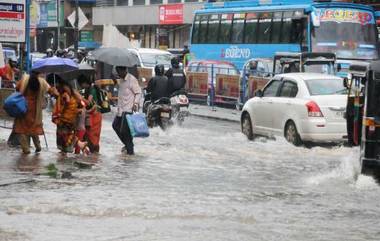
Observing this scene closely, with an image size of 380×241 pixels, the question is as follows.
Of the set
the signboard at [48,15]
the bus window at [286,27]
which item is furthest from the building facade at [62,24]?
the bus window at [286,27]

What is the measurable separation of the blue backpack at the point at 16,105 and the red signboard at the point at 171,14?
1746 inches

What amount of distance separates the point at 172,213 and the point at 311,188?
3.02 metres

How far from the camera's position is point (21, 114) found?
553 inches

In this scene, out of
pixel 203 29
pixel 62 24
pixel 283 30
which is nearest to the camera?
pixel 283 30

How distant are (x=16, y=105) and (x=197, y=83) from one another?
16.9 m

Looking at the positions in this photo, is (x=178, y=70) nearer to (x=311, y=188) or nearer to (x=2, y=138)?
(x=2, y=138)

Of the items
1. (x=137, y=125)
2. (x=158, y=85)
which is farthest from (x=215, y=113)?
(x=137, y=125)

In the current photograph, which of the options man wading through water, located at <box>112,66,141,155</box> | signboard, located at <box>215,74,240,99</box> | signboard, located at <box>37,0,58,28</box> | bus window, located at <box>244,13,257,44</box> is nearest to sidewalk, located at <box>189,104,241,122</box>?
signboard, located at <box>215,74,240,99</box>

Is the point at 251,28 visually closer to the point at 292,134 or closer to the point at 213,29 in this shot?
the point at 213,29

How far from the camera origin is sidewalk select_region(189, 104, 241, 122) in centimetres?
2644

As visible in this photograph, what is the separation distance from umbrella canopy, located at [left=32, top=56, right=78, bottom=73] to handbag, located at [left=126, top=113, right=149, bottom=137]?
5.01ft

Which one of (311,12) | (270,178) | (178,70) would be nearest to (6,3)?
(178,70)

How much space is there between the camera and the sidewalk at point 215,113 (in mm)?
26441

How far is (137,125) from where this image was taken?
47.6 ft
